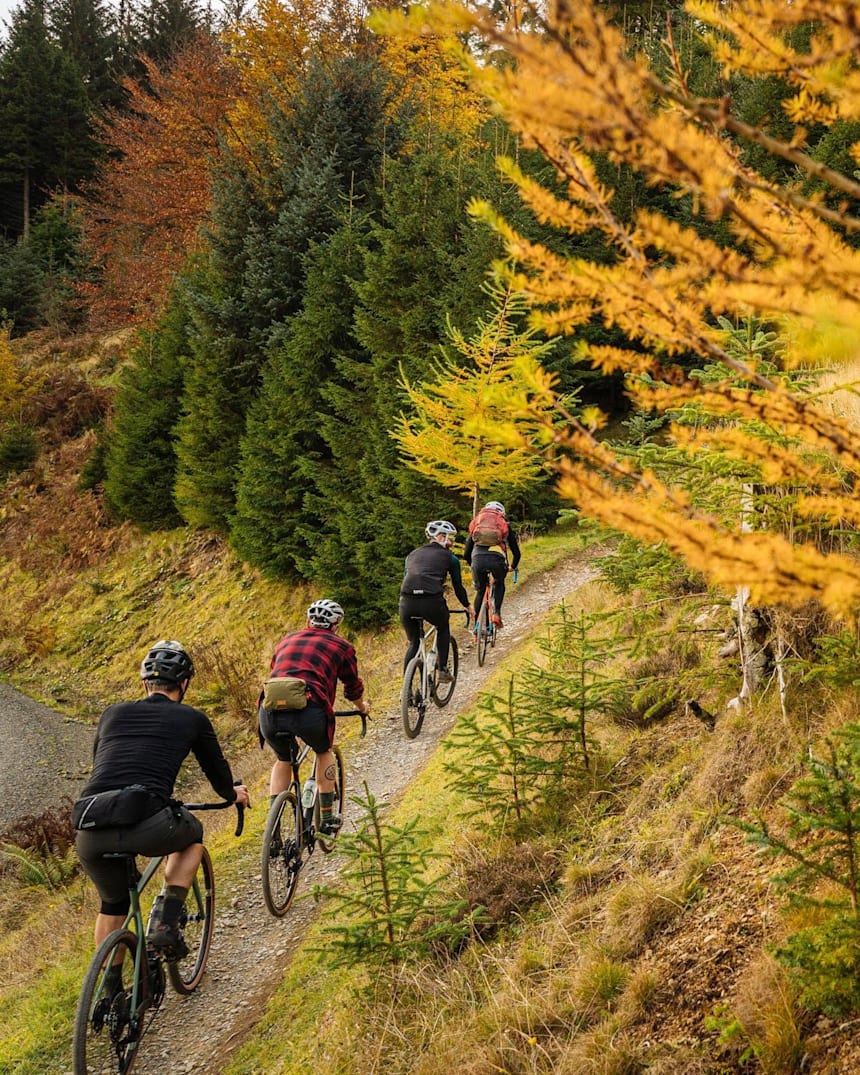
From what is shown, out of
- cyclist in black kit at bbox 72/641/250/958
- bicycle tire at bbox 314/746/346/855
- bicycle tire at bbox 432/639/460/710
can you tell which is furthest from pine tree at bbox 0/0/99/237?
cyclist in black kit at bbox 72/641/250/958

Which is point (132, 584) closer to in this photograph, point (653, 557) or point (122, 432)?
point (122, 432)

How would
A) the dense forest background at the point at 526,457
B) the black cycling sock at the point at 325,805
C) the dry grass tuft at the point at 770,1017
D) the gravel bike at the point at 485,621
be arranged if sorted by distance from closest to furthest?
the dense forest background at the point at 526,457 < the dry grass tuft at the point at 770,1017 < the black cycling sock at the point at 325,805 < the gravel bike at the point at 485,621

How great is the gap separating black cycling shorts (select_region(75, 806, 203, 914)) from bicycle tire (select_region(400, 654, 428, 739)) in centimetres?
462

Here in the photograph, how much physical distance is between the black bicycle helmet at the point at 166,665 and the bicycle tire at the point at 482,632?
6.37 meters

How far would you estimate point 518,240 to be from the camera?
6.64 ft

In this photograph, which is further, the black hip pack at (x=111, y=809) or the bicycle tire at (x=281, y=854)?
the bicycle tire at (x=281, y=854)

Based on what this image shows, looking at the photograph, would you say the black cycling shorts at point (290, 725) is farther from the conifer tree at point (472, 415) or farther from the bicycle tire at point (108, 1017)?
the conifer tree at point (472, 415)

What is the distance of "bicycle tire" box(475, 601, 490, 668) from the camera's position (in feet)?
35.9

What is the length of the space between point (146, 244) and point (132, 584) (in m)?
17.3

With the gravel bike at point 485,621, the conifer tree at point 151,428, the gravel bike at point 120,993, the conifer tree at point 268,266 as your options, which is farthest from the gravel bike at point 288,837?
the conifer tree at point 151,428

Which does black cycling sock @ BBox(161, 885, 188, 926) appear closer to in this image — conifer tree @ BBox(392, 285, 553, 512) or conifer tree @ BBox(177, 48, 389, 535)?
conifer tree @ BBox(392, 285, 553, 512)

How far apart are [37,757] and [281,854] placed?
1148 centimetres

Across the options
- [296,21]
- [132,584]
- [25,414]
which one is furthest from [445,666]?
[25,414]

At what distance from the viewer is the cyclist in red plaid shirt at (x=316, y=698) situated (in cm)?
598
